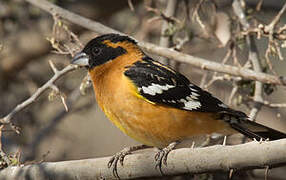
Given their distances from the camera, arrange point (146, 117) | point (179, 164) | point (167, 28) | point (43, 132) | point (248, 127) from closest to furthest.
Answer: point (179, 164), point (146, 117), point (248, 127), point (167, 28), point (43, 132)

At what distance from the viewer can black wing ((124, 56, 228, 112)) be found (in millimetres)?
4527

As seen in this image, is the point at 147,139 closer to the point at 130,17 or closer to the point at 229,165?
the point at 229,165

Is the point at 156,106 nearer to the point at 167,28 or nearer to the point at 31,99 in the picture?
the point at 31,99

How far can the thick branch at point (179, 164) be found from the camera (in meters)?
3.18

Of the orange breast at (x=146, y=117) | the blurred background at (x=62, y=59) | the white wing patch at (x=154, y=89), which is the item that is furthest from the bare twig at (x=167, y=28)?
the orange breast at (x=146, y=117)

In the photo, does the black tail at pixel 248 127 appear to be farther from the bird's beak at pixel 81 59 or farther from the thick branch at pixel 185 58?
the bird's beak at pixel 81 59

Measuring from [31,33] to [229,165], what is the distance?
4349 millimetres

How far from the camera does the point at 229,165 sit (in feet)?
10.9

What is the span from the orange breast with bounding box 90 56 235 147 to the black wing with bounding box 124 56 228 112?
61 millimetres

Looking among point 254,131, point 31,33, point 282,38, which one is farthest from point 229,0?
point 31,33

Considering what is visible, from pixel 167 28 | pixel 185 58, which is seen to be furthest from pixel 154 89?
pixel 167 28

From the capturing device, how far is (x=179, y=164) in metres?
3.59

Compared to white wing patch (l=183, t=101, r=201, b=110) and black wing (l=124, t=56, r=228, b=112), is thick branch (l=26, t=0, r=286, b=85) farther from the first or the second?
white wing patch (l=183, t=101, r=201, b=110)

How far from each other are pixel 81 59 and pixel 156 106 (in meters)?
0.99
